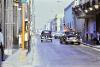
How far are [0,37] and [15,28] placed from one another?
21660 millimetres

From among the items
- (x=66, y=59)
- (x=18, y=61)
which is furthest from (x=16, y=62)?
(x=66, y=59)

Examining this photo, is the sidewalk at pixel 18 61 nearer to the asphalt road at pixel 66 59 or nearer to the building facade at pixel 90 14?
the asphalt road at pixel 66 59

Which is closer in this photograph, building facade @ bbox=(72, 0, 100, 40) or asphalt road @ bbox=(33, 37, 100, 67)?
asphalt road @ bbox=(33, 37, 100, 67)

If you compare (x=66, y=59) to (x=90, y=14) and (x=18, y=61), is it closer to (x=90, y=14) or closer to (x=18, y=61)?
(x=18, y=61)

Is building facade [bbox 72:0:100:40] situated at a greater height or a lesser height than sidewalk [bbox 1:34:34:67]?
greater

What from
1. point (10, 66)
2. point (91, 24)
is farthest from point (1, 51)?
point (91, 24)

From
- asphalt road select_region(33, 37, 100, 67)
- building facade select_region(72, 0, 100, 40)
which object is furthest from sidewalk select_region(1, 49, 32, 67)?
building facade select_region(72, 0, 100, 40)

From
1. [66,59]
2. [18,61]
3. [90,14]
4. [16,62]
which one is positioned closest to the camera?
[16,62]

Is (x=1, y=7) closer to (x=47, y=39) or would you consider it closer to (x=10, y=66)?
(x=10, y=66)

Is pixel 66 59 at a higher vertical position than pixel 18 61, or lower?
lower

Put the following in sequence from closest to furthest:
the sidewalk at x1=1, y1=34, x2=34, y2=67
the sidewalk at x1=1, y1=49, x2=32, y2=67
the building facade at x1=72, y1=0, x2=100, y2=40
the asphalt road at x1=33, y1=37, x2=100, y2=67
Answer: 1. the sidewalk at x1=1, y1=49, x2=32, y2=67
2. the sidewalk at x1=1, y1=34, x2=34, y2=67
3. the asphalt road at x1=33, y1=37, x2=100, y2=67
4. the building facade at x1=72, y1=0, x2=100, y2=40

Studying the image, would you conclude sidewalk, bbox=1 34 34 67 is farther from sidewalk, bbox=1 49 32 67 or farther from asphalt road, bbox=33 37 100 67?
asphalt road, bbox=33 37 100 67

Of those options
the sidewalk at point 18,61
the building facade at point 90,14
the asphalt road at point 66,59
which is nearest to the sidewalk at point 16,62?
the sidewalk at point 18,61

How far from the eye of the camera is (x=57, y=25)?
581 ft
